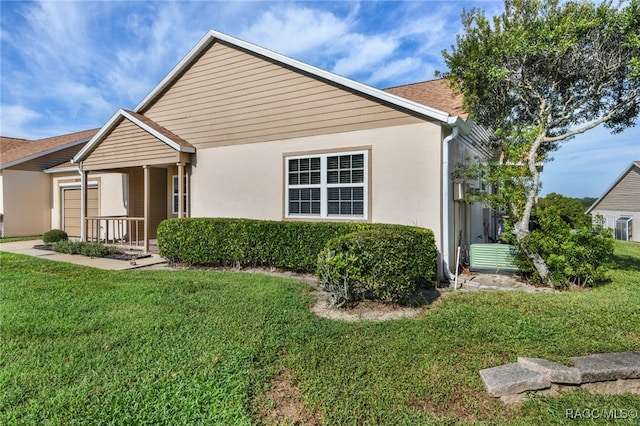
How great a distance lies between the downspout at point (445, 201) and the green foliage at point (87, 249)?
9.35 m

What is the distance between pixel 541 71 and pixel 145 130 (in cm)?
1055

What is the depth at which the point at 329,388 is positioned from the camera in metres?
2.89

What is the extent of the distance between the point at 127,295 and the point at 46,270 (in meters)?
3.79

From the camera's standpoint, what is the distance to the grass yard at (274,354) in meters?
2.63

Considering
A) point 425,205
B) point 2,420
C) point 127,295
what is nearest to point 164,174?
point 127,295

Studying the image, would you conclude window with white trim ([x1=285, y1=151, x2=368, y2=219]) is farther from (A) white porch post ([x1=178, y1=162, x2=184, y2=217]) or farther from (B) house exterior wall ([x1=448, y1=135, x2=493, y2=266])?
(A) white porch post ([x1=178, y1=162, x2=184, y2=217])

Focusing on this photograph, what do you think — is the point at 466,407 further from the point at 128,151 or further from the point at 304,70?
the point at 128,151

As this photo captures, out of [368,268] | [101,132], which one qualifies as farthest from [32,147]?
[368,268]

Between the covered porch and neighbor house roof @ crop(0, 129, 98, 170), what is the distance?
5.67 metres

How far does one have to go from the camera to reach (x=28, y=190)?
15805 mm

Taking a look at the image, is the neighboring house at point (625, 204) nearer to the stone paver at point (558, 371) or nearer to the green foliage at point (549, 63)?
the green foliage at point (549, 63)

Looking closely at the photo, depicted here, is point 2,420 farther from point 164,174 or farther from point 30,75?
point 30,75

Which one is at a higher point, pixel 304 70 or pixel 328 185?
pixel 304 70

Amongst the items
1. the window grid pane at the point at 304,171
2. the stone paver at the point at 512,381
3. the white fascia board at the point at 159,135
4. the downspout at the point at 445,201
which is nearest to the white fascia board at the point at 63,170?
the white fascia board at the point at 159,135
